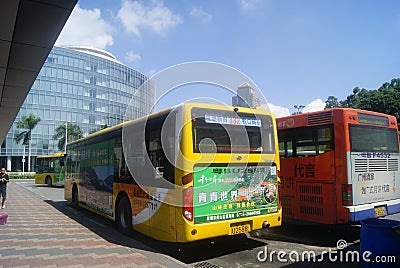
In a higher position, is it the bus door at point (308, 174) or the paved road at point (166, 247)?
the bus door at point (308, 174)

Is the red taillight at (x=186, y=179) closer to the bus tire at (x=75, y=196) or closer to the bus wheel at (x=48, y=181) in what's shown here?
the bus tire at (x=75, y=196)

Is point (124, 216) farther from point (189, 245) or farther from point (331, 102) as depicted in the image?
point (331, 102)

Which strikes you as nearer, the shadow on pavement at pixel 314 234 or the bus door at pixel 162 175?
the bus door at pixel 162 175

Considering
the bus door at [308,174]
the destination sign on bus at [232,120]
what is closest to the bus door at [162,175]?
the destination sign on bus at [232,120]

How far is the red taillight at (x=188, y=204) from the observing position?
560cm

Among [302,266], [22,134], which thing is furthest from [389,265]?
[22,134]

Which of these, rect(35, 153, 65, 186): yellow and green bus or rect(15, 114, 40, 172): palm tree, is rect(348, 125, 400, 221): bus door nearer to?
rect(35, 153, 65, 186): yellow and green bus

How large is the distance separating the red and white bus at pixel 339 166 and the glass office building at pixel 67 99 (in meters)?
50.6

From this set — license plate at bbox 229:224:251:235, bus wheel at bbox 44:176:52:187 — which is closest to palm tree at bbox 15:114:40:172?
bus wheel at bbox 44:176:52:187

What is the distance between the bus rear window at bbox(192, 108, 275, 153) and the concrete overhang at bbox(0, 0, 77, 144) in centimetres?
275

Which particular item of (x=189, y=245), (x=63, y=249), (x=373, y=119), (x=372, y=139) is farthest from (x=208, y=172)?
(x=373, y=119)

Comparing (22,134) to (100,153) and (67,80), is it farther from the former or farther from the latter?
(100,153)

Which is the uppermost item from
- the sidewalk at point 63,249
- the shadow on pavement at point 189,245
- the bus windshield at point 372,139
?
the bus windshield at point 372,139

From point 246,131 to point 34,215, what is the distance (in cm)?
830
